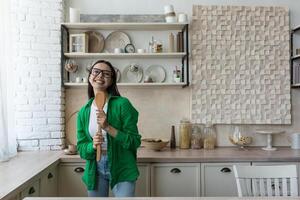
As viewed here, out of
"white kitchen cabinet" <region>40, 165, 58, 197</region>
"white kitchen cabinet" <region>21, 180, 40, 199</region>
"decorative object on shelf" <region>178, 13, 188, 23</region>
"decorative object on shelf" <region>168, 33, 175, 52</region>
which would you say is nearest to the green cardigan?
"white kitchen cabinet" <region>21, 180, 40, 199</region>

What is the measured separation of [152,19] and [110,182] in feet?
6.39

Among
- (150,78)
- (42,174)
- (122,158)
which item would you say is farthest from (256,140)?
(42,174)

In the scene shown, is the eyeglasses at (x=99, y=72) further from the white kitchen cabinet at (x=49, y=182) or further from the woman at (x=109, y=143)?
the white kitchen cabinet at (x=49, y=182)

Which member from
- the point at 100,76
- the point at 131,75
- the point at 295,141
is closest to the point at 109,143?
the point at 100,76

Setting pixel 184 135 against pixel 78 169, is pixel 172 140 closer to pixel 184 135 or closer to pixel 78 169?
pixel 184 135

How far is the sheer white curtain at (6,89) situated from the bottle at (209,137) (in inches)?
72.2

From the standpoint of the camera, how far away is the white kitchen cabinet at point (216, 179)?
9.98 feet

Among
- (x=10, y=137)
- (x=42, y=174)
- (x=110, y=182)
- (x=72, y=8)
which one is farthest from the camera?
(x=72, y=8)

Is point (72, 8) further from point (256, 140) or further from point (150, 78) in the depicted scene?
point (256, 140)

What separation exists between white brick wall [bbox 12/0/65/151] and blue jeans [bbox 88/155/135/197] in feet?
4.27

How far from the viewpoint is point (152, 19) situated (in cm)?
364

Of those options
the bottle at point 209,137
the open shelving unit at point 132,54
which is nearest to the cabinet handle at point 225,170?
the bottle at point 209,137

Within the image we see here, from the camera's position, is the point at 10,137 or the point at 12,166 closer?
the point at 12,166

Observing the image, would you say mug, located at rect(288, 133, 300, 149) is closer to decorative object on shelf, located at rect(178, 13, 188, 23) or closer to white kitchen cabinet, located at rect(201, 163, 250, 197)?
white kitchen cabinet, located at rect(201, 163, 250, 197)
